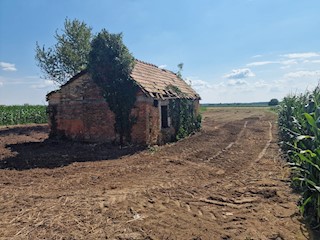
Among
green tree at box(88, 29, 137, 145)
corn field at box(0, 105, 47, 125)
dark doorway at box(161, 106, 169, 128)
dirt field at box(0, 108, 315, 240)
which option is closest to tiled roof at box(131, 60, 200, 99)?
green tree at box(88, 29, 137, 145)

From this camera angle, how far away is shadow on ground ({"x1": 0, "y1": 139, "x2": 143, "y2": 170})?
32.8 ft

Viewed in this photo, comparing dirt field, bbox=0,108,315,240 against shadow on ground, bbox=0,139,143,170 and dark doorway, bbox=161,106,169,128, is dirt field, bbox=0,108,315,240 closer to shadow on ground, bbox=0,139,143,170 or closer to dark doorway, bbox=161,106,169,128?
shadow on ground, bbox=0,139,143,170

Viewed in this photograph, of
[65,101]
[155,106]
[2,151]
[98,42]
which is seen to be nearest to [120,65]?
[98,42]

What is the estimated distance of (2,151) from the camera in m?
12.4

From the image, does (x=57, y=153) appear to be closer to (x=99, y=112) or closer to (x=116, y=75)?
(x=99, y=112)

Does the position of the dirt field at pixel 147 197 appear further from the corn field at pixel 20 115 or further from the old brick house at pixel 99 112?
the corn field at pixel 20 115

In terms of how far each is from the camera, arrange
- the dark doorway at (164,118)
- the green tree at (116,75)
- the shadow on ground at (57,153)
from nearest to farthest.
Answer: the shadow on ground at (57,153), the green tree at (116,75), the dark doorway at (164,118)

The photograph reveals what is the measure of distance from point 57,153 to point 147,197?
22.5ft

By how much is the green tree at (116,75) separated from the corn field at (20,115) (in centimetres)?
1664

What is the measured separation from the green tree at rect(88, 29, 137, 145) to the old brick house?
0.32 meters

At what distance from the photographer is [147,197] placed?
6223mm

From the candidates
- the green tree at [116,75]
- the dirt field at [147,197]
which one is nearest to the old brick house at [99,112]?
the green tree at [116,75]

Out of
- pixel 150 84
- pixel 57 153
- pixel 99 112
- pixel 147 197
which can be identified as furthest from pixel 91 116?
pixel 147 197

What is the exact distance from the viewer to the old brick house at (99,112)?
13.5 meters
